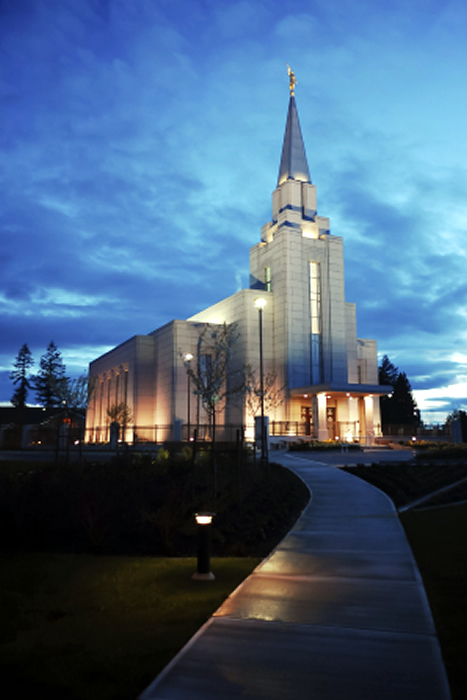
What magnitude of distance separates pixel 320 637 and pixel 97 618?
2528mm

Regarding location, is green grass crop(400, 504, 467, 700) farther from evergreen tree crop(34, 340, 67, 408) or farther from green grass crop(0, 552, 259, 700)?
evergreen tree crop(34, 340, 67, 408)

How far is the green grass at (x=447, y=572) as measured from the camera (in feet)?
16.5

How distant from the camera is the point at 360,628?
5688 millimetres

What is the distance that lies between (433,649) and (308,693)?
161 cm

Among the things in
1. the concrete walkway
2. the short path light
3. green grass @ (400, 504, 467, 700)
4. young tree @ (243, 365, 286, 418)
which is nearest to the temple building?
young tree @ (243, 365, 286, 418)

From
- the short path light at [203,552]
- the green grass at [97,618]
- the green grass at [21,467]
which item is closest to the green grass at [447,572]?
the green grass at [97,618]

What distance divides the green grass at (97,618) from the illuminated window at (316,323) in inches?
1814

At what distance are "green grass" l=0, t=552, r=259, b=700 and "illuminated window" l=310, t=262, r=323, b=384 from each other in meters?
46.1

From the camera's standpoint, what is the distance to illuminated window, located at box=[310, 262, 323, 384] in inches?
2142

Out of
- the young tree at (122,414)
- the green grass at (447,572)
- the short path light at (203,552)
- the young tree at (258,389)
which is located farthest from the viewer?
the young tree at (122,414)

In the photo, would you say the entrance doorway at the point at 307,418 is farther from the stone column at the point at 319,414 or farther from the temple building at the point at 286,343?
A: the stone column at the point at 319,414

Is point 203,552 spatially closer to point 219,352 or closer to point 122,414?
point 219,352

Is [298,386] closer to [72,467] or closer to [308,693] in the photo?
[72,467]

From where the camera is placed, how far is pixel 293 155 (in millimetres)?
58969
